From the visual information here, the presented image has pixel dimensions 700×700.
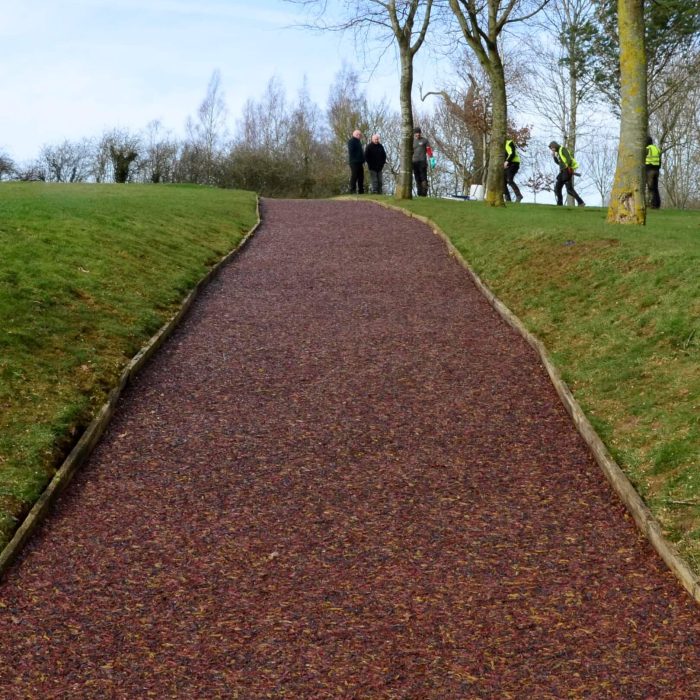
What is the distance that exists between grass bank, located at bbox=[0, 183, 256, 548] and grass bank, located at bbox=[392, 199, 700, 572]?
4.68 m

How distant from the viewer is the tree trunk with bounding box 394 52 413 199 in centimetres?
2720

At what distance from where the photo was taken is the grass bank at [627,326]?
7148 millimetres

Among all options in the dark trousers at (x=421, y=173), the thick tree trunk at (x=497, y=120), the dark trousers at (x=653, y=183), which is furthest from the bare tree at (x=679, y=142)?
the thick tree trunk at (x=497, y=120)

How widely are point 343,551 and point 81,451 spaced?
2.69 m

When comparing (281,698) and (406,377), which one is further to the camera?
(406,377)

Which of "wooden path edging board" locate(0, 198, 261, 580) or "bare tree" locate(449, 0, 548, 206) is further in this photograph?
"bare tree" locate(449, 0, 548, 206)

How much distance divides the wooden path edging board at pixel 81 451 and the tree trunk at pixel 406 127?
15.9 metres

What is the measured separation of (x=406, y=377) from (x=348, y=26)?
67.9ft

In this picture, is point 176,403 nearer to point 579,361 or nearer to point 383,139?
point 579,361

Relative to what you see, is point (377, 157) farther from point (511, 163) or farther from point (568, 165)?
point (568, 165)

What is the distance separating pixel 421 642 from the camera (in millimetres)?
5184

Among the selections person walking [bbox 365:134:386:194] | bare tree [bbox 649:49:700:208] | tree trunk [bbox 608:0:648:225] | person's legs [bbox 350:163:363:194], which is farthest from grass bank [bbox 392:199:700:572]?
bare tree [bbox 649:49:700:208]

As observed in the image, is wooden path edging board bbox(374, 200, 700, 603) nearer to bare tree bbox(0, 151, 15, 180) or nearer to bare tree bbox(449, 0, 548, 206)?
bare tree bbox(449, 0, 548, 206)

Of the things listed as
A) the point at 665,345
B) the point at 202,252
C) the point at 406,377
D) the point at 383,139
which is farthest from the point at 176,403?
the point at 383,139
